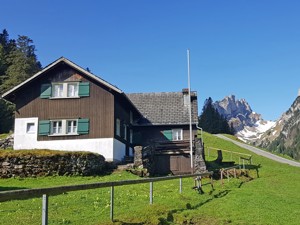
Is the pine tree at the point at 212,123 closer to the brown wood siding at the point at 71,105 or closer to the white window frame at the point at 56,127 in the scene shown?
the brown wood siding at the point at 71,105

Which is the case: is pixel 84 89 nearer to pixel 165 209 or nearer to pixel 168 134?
pixel 168 134


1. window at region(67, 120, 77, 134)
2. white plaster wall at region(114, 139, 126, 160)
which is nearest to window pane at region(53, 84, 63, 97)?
window at region(67, 120, 77, 134)

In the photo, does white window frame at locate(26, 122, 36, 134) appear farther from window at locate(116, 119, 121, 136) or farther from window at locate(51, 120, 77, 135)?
window at locate(116, 119, 121, 136)

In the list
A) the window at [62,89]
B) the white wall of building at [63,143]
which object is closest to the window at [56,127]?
the white wall of building at [63,143]

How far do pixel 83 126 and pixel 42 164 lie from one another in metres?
7.05

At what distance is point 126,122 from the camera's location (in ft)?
127

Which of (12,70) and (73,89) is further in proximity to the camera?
(12,70)

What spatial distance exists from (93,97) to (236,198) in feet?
64.7

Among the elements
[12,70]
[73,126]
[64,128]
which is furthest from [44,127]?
[12,70]

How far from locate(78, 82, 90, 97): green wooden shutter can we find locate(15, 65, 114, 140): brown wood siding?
272 mm

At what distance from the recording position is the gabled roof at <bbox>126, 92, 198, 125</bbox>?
137 feet

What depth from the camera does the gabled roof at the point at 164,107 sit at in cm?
4178

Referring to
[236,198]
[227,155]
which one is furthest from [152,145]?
[227,155]

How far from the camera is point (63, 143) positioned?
33.6 meters
